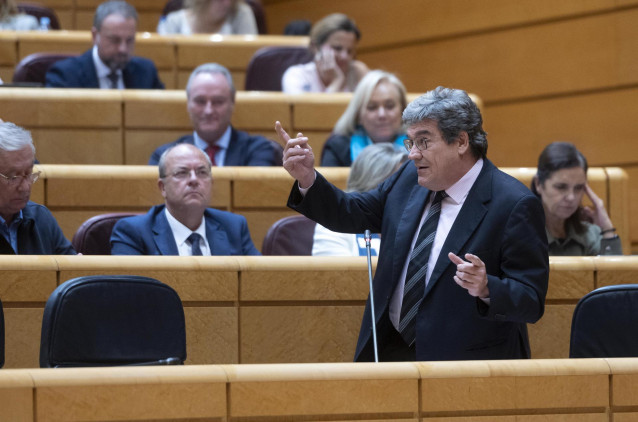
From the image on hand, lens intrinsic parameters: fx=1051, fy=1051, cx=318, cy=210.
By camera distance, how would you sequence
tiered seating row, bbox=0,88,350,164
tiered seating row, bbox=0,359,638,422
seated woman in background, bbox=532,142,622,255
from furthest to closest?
tiered seating row, bbox=0,88,350,164
seated woman in background, bbox=532,142,622,255
tiered seating row, bbox=0,359,638,422

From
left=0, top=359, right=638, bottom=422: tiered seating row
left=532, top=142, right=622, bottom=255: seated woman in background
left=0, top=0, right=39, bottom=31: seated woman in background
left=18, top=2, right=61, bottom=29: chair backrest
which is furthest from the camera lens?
left=18, top=2, right=61, bottom=29: chair backrest

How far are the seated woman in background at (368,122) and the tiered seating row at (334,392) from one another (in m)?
1.59

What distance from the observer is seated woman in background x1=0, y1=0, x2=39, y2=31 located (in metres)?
4.04

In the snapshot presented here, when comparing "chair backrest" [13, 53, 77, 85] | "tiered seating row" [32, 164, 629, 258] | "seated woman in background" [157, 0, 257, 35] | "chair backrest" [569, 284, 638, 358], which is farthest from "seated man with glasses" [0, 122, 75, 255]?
"seated woman in background" [157, 0, 257, 35]

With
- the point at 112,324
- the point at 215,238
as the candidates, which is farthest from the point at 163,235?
the point at 112,324

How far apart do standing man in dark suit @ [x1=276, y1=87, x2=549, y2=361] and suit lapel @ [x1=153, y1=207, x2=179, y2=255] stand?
652 mm

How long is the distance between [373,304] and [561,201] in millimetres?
1019

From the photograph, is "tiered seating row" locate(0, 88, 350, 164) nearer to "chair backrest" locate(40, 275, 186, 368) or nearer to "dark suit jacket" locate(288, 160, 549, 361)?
"chair backrest" locate(40, 275, 186, 368)

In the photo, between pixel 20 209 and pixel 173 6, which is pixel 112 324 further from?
pixel 173 6

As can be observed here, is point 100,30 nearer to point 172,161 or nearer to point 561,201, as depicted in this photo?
point 172,161

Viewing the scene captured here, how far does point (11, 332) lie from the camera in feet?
6.90

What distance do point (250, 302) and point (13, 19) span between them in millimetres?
2305

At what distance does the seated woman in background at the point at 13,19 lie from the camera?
4035 millimetres

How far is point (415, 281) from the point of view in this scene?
183cm
